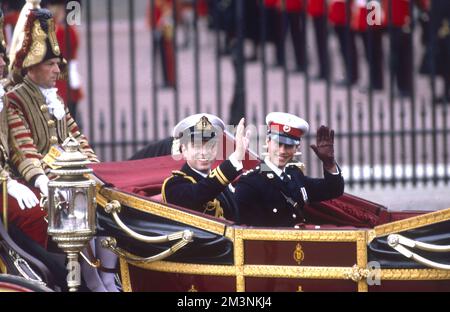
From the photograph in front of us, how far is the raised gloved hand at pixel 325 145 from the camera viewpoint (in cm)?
542

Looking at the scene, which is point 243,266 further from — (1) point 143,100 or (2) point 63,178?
(1) point 143,100

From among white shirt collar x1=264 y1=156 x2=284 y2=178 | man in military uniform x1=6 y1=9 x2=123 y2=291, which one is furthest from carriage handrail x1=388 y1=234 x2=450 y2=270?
man in military uniform x1=6 y1=9 x2=123 y2=291

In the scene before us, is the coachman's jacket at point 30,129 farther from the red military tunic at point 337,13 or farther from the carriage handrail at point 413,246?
the red military tunic at point 337,13

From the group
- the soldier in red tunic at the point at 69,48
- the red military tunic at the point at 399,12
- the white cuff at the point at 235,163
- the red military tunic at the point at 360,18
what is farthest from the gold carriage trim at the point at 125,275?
the red military tunic at the point at 360,18

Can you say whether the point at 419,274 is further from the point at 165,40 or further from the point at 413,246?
the point at 165,40

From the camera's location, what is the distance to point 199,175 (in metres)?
5.61

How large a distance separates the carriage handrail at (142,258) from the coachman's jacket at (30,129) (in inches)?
14.3

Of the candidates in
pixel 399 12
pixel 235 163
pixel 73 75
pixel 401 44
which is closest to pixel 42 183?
pixel 235 163

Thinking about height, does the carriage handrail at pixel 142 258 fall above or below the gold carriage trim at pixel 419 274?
above

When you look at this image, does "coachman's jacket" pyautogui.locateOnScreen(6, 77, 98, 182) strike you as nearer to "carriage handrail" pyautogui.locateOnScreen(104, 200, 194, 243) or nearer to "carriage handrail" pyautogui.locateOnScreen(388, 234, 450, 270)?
"carriage handrail" pyautogui.locateOnScreen(104, 200, 194, 243)

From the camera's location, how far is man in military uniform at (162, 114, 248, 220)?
5523 mm

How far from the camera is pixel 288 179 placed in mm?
5660

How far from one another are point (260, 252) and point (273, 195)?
0.32 m

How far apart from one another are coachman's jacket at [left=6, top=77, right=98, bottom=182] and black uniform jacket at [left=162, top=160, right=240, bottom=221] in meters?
0.47
